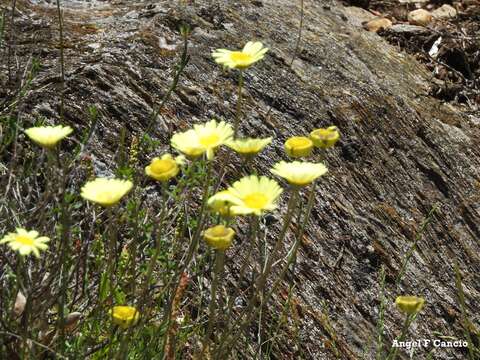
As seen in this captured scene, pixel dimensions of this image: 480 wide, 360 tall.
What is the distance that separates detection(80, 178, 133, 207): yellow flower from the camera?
4.24 feet

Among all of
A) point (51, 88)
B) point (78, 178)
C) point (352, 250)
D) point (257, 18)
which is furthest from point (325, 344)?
point (257, 18)

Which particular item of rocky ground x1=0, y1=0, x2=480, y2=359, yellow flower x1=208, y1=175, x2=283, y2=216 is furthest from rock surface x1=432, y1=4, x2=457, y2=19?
yellow flower x1=208, y1=175, x2=283, y2=216

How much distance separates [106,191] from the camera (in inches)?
52.2

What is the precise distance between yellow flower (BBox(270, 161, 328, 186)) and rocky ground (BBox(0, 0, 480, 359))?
1.80 feet

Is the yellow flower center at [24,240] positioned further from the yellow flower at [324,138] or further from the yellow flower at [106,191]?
the yellow flower at [324,138]

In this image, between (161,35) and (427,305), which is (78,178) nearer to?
(161,35)

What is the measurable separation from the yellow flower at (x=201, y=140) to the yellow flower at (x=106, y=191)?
0.41 ft

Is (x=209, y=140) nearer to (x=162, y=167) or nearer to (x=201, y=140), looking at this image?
(x=201, y=140)

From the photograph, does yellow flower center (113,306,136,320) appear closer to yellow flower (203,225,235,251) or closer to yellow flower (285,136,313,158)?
yellow flower (203,225,235,251)

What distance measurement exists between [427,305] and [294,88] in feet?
2.85

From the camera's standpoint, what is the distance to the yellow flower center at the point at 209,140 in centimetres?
142

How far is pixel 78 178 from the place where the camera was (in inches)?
76.7

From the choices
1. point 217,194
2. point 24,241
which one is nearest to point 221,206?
point 217,194

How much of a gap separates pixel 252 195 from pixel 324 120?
4.26 ft
